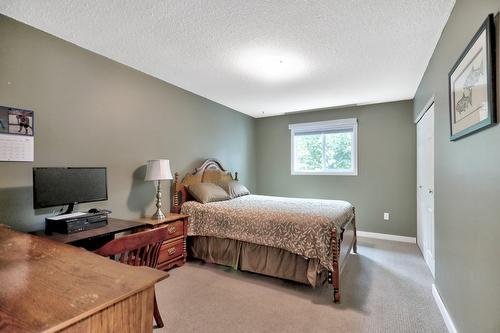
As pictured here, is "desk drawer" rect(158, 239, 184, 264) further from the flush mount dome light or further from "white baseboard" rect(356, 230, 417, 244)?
"white baseboard" rect(356, 230, 417, 244)

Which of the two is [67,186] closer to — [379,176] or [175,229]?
[175,229]

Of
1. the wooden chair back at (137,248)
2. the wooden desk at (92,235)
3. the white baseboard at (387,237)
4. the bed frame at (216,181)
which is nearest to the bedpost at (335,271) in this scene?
the bed frame at (216,181)

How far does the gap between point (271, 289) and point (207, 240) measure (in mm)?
1059

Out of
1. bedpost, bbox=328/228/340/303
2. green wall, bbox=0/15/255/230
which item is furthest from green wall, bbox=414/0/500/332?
green wall, bbox=0/15/255/230

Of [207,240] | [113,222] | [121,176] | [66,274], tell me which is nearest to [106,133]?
[121,176]

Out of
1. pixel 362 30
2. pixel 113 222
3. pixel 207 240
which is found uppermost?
pixel 362 30

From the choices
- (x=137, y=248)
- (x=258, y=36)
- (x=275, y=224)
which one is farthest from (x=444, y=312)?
(x=258, y=36)

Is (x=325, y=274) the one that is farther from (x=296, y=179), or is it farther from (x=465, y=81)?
(x=296, y=179)

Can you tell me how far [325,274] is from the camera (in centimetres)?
257

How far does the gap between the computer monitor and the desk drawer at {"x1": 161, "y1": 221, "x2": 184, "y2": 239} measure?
84 cm

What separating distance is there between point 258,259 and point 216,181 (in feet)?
5.61

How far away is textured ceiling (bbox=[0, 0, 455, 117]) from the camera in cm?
187

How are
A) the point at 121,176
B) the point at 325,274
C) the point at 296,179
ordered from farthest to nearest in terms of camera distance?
the point at 296,179, the point at 121,176, the point at 325,274

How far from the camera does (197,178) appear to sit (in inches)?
151
